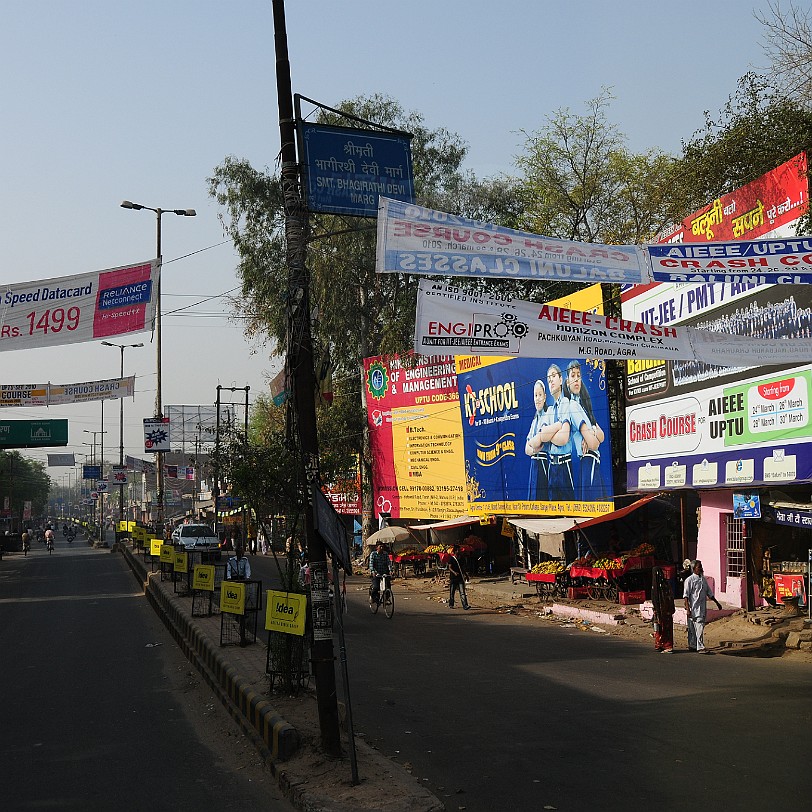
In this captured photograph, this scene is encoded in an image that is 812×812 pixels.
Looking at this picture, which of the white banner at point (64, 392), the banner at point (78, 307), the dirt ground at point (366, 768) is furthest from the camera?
the white banner at point (64, 392)

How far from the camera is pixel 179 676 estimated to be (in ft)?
47.8

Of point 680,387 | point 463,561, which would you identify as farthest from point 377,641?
point 463,561

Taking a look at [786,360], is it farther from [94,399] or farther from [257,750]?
[94,399]

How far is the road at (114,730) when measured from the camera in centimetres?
797

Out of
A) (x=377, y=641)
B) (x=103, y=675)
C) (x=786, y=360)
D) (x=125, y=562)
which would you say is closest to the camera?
(x=786, y=360)

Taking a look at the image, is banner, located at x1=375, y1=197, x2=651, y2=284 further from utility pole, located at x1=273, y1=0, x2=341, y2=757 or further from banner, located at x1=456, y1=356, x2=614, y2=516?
banner, located at x1=456, y1=356, x2=614, y2=516

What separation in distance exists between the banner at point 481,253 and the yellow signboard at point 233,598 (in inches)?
299

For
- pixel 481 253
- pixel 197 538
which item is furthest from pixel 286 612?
pixel 197 538

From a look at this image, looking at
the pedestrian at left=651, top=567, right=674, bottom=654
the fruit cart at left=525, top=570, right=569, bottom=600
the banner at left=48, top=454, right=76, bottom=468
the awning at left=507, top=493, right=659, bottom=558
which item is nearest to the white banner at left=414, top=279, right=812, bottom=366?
the pedestrian at left=651, top=567, right=674, bottom=654

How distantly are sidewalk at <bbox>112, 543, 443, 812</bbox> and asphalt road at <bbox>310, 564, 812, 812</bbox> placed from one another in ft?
1.16

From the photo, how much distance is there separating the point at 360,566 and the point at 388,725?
29.8 m

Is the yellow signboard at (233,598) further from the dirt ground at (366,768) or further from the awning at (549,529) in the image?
the awning at (549,529)

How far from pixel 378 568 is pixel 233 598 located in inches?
266

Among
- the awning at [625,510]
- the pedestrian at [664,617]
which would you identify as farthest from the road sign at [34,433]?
the pedestrian at [664,617]
